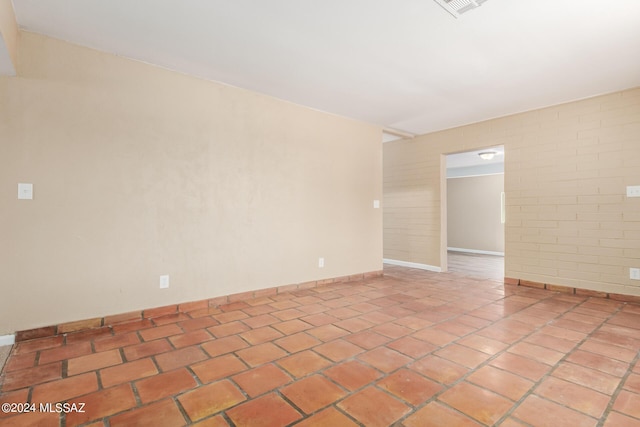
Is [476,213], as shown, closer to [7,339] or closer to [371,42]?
[371,42]

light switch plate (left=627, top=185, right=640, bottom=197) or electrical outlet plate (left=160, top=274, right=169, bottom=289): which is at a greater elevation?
light switch plate (left=627, top=185, right=640, bottom=197)

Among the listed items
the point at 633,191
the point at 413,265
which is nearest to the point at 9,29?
the point at 413,265

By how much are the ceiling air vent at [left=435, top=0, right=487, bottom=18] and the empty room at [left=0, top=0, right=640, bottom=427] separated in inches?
0.6

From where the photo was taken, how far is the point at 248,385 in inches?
67.7

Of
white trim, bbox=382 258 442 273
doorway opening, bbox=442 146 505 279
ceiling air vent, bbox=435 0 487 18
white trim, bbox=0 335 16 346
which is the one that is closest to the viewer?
ceiling air vent, bbox=435 0 487 18

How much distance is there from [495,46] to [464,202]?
6636 millimetres

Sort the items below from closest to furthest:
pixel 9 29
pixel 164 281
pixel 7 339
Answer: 1. pixel 9 29
2. pixel 7 339
3. pixel 164 281

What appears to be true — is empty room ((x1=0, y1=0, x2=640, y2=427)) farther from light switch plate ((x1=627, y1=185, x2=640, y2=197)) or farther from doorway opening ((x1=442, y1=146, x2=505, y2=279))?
doorway opening ((x1=442, y1=146, x2=505, y2=279))

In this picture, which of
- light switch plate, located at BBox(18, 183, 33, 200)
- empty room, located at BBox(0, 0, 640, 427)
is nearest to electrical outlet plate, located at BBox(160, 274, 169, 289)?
empty room, located at BBox(0, 0, 640, 427)

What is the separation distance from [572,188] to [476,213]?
452cm

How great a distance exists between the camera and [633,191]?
3512 millimetres

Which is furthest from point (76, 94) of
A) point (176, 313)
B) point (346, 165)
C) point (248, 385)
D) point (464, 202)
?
point (464, 202)

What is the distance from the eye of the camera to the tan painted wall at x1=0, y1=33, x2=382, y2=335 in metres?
2.35

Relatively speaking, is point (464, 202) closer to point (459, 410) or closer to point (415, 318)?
point (415, 318)
